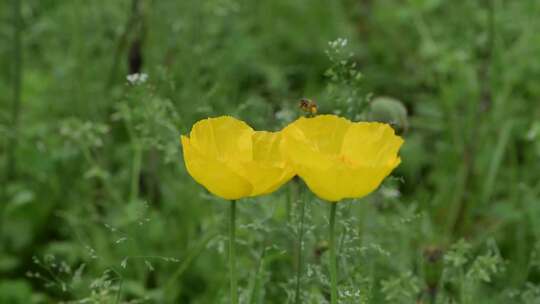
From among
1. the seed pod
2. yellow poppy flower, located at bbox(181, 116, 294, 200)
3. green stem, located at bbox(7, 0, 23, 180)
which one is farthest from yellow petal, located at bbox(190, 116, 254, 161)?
green stem, located at bbox(7, 0, 23, 180)

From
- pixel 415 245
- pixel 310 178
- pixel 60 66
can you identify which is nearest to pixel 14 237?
pixel 60 66

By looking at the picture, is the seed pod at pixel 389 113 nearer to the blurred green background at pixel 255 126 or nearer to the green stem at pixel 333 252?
the blurred green background at pixel 255 126

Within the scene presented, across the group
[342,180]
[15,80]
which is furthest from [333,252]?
[15,80]

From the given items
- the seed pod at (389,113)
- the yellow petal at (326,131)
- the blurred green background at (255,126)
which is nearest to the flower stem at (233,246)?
the yellow petal at (326,131)

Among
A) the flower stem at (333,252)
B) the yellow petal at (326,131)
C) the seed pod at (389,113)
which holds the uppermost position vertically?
the seed pod at (389,113)

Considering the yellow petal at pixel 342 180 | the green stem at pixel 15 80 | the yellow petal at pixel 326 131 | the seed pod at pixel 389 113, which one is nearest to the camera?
the yellow petal at pixel 342 180

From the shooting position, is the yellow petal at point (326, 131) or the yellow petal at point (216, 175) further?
the yellow petal at point (326, 131)

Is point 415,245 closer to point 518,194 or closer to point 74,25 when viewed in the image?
point 518,194

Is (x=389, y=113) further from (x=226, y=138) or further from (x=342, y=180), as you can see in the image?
(x=342, y=180)
